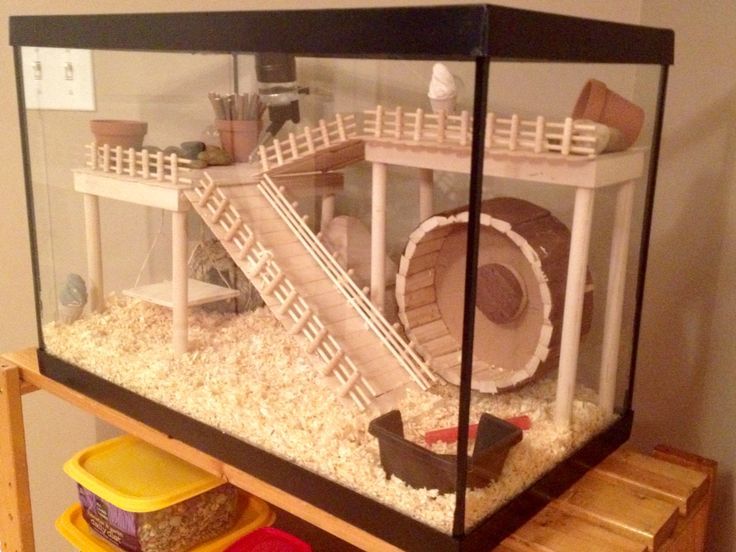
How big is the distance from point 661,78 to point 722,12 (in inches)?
7.0

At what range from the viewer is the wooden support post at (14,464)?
118 centimetres

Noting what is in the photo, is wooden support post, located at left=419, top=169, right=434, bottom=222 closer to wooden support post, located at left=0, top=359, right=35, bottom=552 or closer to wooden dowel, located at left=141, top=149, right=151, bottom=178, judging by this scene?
wooden dowel, located at left=141, top=149, right=151, bottom=178

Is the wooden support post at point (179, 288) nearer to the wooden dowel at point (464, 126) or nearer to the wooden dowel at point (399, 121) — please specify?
the wooden dowel at point (399, 121)

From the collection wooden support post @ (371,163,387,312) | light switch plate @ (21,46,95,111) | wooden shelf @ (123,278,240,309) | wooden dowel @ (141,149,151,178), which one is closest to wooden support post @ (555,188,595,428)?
wooden support post @ (371,163,387,312)

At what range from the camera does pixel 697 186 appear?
1031 millimetres

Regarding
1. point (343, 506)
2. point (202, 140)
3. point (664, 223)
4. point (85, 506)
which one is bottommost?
point (85, 506)

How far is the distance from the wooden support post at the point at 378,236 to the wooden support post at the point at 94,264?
52 centimetres

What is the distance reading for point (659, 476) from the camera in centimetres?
91

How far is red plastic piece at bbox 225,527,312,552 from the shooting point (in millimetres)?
1150

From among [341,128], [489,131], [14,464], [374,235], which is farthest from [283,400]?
[14,464]

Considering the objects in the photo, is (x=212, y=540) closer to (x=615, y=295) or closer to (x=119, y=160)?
(x=119, y=160)

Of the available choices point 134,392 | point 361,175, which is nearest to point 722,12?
point 361,175

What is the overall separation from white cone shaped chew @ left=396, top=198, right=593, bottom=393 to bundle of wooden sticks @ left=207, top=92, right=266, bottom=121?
11.0 inches

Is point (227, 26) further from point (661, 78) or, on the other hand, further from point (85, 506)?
point (85, 506)
